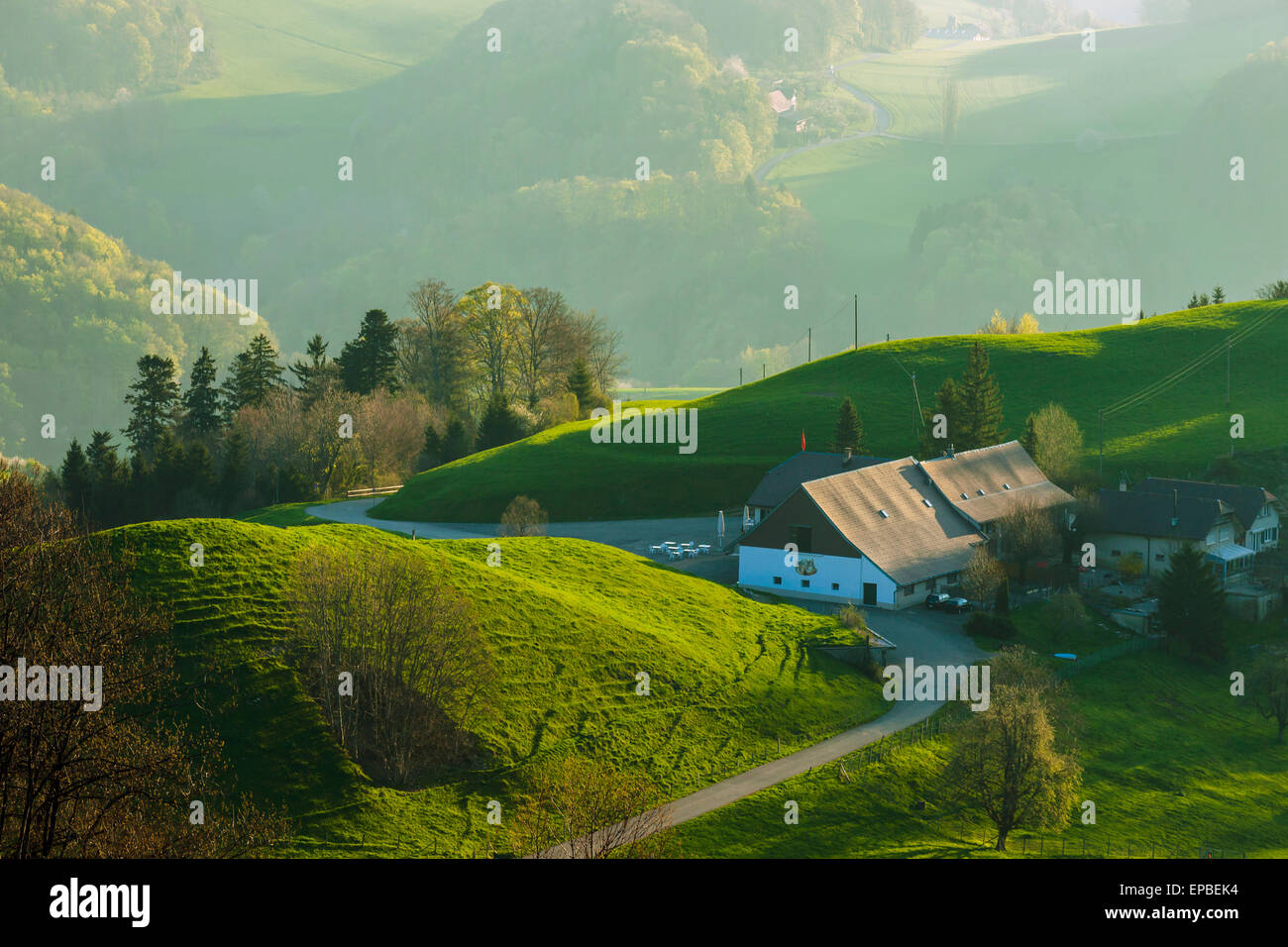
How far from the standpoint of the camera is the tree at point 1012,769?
40.3m

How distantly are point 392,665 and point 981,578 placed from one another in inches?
1469

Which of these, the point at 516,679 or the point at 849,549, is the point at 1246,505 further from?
the point at 516,679

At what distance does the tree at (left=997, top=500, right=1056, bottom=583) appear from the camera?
241 ft

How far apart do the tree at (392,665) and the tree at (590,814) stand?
401 centimetres

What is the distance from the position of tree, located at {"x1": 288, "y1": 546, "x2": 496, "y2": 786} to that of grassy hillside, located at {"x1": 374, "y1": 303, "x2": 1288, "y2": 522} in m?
47.8

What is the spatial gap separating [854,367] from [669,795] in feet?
317

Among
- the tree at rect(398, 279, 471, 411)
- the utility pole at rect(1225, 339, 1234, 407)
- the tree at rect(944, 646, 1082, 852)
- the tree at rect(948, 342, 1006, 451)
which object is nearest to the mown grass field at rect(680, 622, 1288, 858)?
the tree at rect(944, 646, 1082, 852)

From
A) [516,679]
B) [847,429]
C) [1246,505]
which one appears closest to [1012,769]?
[516,679]

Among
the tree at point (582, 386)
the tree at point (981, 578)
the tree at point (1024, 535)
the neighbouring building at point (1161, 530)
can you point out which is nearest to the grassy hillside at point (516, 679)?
the tree at point (981, 578)

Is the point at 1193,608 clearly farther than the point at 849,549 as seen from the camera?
No

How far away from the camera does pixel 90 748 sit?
24.8 metres

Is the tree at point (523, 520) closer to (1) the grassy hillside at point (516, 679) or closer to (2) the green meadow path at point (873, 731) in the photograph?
(1) the grassy hillside at point (516, 679)

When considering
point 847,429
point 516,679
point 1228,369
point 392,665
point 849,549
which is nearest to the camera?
point 392,665
